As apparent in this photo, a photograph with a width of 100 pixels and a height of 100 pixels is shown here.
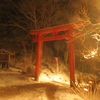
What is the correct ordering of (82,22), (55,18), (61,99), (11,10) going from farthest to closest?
(11,10), (55,18), (82,22), (61,99)

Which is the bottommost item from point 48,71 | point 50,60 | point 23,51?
point 48,71

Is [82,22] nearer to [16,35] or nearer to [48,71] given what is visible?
[48,71]

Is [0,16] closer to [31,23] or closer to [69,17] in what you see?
[31,23]

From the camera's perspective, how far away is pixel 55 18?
16.4 meters

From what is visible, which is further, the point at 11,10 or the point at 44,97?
the point at 11,10

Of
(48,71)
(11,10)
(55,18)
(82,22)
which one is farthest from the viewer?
(11,10)

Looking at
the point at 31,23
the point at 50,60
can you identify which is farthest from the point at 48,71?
the point at 31,23

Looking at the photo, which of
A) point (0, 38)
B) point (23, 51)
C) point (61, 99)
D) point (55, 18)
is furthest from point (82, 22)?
point (0, 38)

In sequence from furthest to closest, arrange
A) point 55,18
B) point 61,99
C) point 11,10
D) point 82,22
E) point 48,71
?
1. point 11,10
2. point 55,18
3. point 48,71
4. point 82,22
5. point 61,99

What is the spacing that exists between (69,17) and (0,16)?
36.4ft

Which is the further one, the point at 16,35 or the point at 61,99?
the point at 16,35

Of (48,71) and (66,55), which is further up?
(66,55)

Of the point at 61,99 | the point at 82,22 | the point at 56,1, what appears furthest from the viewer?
the point at 56,1

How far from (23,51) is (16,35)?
143 inches
